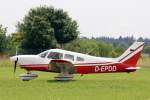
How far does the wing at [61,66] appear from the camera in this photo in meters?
30.5

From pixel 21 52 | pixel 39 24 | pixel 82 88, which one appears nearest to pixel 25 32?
pixel 39 24

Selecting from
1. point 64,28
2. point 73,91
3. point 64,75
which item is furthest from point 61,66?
point 64,28

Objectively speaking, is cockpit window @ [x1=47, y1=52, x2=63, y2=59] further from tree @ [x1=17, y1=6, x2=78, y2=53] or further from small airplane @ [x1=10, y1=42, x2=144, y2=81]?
tree @ [x1=17, y1=6, x2=78, y2=53]

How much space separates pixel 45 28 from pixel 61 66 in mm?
34380

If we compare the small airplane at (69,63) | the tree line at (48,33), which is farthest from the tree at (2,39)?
the small airplane at (69,63)

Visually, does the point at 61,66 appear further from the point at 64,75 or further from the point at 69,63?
the point at 64,75

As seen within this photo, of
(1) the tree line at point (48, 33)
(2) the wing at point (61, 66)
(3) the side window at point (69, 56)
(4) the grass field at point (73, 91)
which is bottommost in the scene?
(4) the grass field at point (73, 91)

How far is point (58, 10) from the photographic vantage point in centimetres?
7019

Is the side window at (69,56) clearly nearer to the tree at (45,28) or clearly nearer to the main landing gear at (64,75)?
the main landing gear at (64,75)

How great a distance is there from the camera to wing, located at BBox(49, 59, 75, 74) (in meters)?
30.5

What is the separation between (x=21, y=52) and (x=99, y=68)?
24748mm

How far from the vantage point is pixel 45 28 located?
65.1 meters

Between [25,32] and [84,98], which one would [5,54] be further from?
[84,98]

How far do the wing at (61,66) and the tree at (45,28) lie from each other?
31.3 meters
